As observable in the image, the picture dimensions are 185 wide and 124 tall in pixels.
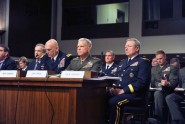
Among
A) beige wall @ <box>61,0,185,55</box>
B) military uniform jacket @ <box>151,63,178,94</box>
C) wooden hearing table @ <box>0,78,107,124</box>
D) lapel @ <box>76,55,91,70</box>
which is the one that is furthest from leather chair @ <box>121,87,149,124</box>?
beige wall @ <box>61,0,185,55</box>

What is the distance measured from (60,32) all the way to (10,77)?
8.56 meters

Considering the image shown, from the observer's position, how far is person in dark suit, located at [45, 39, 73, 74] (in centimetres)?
449

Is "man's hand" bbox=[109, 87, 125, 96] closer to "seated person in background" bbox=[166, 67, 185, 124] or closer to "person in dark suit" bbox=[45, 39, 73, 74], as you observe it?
"person in dark suit" bbox=[45, 39, 73, 74]

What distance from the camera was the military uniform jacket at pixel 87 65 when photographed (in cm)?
401

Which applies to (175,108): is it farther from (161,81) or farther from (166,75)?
(166,75)

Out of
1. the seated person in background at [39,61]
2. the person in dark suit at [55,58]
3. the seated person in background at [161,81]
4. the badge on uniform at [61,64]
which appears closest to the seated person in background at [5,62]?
the seated person in background at [39,61]

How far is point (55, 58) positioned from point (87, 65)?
2.35 feet

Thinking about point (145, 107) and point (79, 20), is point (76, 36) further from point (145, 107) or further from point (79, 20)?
point (145, 107)

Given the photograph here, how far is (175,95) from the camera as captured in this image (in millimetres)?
5258

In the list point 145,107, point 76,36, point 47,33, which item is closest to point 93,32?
point 76,36

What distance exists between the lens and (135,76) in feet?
12.6

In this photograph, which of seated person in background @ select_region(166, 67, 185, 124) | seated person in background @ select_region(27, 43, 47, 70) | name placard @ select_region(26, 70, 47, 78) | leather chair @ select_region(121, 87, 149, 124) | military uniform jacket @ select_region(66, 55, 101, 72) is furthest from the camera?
seated person in background @ select_region(166, 67, 185, 124)

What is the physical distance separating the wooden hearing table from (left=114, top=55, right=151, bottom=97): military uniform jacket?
1.30 feet

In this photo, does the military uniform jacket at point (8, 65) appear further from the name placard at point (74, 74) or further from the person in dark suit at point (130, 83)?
the name placard at point (74, 74)
